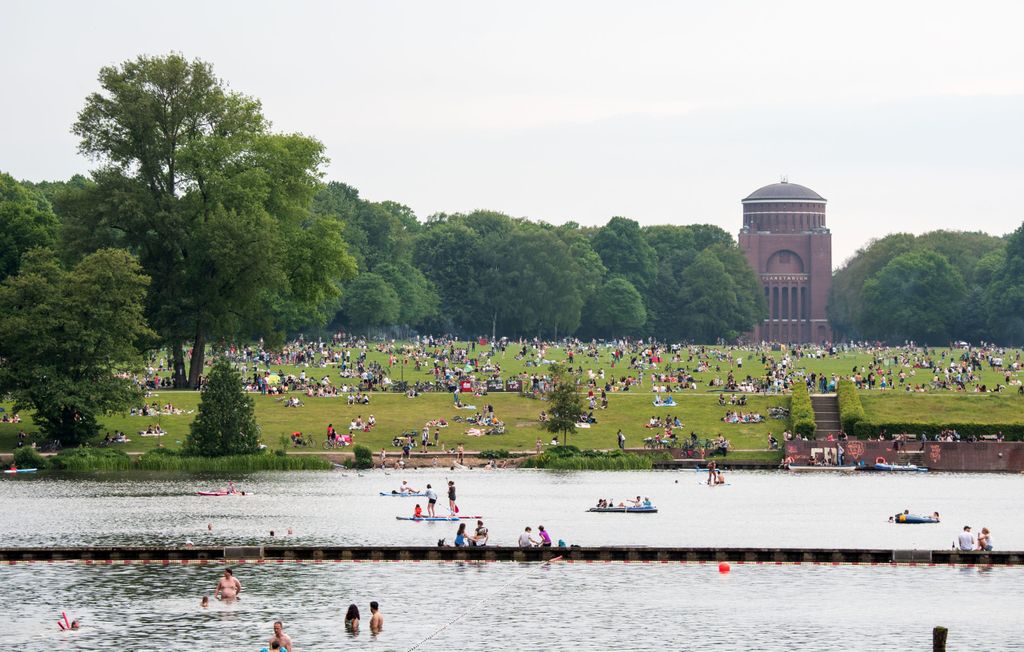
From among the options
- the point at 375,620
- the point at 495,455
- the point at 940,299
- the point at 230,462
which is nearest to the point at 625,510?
the point at 495,455

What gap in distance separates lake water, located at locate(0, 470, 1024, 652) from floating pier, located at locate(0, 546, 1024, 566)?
28.8 inches

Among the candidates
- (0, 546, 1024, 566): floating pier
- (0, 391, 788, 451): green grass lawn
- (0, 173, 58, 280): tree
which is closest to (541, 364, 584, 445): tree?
(0, 391, 788, 451): green grass lawn

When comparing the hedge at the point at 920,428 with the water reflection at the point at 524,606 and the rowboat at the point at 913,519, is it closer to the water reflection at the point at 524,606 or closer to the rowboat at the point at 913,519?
the rowboat at the point at 913,519

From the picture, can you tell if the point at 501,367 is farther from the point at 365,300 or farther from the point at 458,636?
the point at 458,636

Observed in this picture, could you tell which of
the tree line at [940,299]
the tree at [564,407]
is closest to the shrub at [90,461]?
the tree at [564,407]

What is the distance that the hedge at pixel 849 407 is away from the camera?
3915 inches

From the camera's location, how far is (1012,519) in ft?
233

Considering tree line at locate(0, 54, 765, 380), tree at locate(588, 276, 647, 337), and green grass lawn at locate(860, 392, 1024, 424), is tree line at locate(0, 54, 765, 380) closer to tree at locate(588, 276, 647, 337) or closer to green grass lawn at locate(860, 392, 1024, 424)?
green grass lawn at locate(860, 392, 1024, 424)

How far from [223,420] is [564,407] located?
720 inches

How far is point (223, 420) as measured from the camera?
301 ft

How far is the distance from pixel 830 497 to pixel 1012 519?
1035cm

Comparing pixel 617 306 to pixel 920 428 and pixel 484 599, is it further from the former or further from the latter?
pixel 484 599

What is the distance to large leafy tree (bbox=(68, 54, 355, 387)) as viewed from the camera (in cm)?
10431

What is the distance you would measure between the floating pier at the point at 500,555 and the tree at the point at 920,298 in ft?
444
